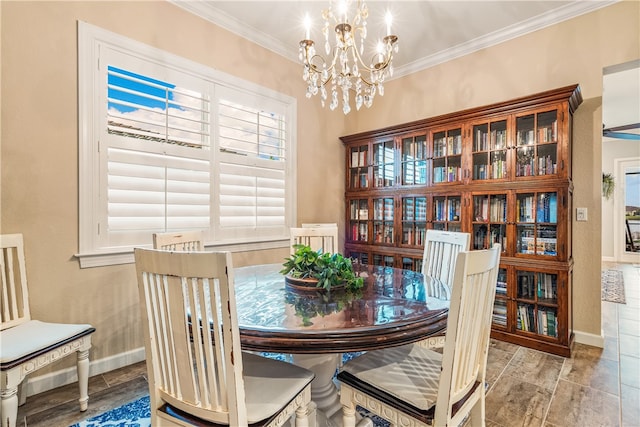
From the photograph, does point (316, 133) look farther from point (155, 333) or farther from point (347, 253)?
point (155, 333)

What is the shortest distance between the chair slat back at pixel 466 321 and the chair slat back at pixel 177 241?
1.77 m

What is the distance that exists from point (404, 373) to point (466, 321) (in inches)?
14.8

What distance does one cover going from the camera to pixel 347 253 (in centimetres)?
400

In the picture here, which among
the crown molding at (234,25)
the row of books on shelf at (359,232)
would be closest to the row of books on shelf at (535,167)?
the row of books on shelf at (359,232)

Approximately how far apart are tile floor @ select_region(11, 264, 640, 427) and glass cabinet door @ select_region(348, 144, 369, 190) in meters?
2.23

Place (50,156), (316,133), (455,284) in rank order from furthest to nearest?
(316,133) < (50,156) < (455,284)

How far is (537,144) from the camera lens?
2.61m

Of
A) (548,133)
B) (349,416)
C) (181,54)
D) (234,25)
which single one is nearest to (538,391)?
(349,416)

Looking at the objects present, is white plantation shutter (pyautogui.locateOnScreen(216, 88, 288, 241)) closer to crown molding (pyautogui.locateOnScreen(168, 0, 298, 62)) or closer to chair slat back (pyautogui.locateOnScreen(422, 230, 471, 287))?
crown molding (pyautogui.locateOnScreen(168, 0, 298, 62))

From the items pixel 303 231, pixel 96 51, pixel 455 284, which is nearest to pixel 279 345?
pixel 455 284

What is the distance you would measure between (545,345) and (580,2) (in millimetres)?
2873

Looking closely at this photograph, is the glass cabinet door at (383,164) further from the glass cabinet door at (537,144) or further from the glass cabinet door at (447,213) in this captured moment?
the glass cabinet door at (537,144)

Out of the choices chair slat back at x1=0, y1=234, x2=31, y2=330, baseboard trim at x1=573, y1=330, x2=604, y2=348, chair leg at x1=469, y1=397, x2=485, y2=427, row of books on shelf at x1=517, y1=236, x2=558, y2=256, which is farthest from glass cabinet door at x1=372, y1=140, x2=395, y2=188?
chair slat back at x1=0, y1=234, x2=31, y2=330

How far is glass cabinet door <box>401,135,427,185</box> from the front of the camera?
331cm
